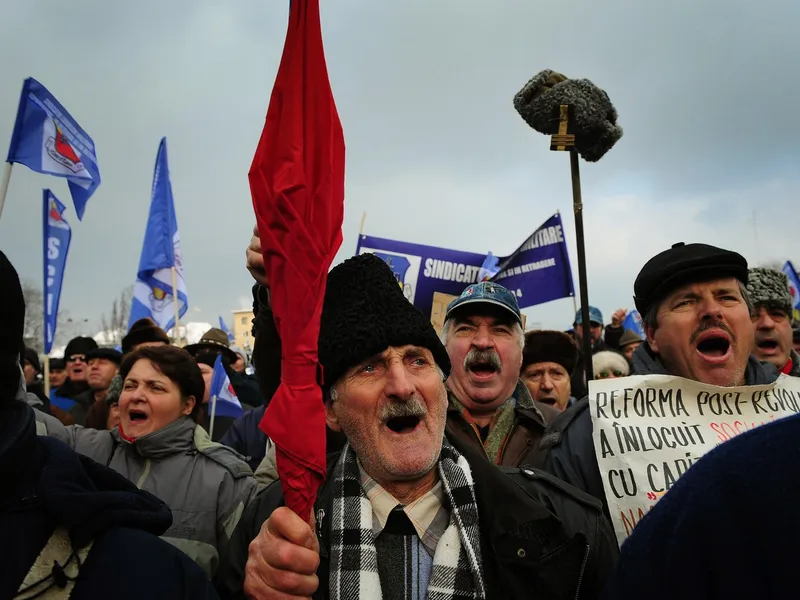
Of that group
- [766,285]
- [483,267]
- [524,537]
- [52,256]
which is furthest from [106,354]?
[766,285]

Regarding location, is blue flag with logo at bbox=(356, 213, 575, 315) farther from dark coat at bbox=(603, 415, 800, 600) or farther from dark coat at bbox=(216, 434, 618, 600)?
dark coat at bbox=(603, 415, 800, 600)

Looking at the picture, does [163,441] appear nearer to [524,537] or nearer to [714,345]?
[524,537]

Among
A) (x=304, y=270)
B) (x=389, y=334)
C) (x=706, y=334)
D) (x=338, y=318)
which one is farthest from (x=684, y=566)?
(x=706, y=334)

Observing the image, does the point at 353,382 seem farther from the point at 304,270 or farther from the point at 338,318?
the point at 304,270

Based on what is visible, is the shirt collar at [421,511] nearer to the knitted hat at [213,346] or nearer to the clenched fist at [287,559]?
the clenched fist at [287,559]

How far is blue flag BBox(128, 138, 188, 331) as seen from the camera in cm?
725

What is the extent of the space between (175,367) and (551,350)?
2543 millimetres

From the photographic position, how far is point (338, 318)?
1.93 metres

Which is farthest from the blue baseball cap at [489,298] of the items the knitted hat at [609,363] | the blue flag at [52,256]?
the blue flag at [52,256]

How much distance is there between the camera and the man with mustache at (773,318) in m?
3.46

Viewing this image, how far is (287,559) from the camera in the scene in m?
1.24

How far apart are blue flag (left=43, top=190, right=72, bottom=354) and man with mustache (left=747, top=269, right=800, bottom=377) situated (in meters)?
5.85

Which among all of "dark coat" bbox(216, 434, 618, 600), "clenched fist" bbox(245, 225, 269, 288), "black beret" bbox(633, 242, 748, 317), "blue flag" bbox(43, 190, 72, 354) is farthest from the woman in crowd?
"blue flag" bbox(43, 190, 72, 354)

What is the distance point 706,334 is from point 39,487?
2131 mm
